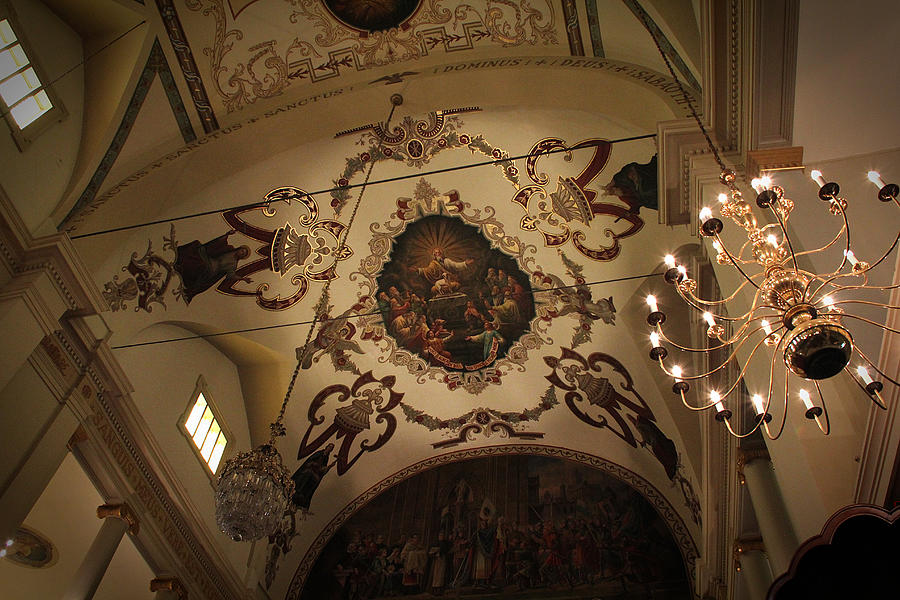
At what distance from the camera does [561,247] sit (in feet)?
28.5

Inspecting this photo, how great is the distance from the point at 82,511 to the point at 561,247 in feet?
22.1

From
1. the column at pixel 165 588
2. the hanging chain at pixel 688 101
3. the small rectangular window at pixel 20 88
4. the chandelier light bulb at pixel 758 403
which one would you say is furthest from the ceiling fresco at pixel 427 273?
the chandelier light bulb at pixel 758 403

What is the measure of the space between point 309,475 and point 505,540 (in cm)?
312

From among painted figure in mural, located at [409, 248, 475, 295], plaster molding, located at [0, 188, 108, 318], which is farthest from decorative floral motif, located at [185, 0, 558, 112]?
painted figure in mural, located at [409, 248, 475, 295]

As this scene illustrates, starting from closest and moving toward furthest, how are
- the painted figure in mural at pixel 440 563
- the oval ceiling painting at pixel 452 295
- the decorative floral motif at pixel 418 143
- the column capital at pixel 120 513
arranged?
the column capital at pixel 120 513 → the decorative floral motif at pixel 418 143 → the oval ceiling painting at pixel 452 295 → the painted figure in mural at pixel 440 563

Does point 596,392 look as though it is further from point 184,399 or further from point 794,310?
point 794,310

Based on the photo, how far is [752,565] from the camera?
757 centimetres

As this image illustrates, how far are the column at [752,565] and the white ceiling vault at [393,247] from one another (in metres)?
0.64

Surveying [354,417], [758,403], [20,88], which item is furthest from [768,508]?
[20,88]

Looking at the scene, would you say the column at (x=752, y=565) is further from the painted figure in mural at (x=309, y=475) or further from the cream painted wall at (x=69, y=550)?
the cream painted wall at (x=69, y=550)

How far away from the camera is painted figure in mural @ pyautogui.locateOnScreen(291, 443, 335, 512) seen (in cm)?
1043

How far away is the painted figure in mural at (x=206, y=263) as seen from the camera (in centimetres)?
808

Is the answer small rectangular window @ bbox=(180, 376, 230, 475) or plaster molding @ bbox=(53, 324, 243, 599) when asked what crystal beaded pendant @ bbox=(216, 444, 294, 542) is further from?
small rectangular window @ bbox=(180, 376, 230, 475)

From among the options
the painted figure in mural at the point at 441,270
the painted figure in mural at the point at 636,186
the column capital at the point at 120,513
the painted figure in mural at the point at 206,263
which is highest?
the painted figure in mural at the point at 441,270
